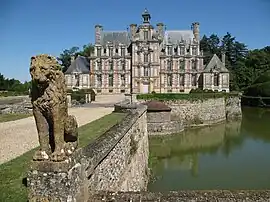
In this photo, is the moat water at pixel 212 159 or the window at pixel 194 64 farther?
the window at pixel 194 64

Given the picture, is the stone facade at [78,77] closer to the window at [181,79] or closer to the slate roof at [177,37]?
the slate roof at [177,37]

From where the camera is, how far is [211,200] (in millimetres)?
3803

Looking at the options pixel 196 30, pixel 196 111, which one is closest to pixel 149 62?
pixel 196 30

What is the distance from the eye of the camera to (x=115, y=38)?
44469mm

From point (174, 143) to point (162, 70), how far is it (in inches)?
1017

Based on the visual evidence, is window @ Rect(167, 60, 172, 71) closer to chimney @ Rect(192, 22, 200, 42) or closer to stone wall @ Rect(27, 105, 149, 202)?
chimney @ Rect(192, 22, 200, 42)

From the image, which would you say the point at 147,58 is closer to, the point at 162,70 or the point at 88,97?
the point at 162,70

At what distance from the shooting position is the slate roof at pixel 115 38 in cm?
4425

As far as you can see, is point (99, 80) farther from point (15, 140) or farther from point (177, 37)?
point (15, 140)

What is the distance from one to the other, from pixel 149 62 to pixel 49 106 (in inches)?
1569

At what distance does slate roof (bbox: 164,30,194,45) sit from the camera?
44000 millimetres

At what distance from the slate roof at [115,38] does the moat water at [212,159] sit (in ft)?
77.0

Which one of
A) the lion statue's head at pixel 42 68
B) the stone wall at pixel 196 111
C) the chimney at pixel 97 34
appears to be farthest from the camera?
the chimney at pixel 97 34

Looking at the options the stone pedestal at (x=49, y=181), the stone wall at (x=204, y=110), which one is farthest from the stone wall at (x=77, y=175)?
the stone wall at (x=204, y=110)
